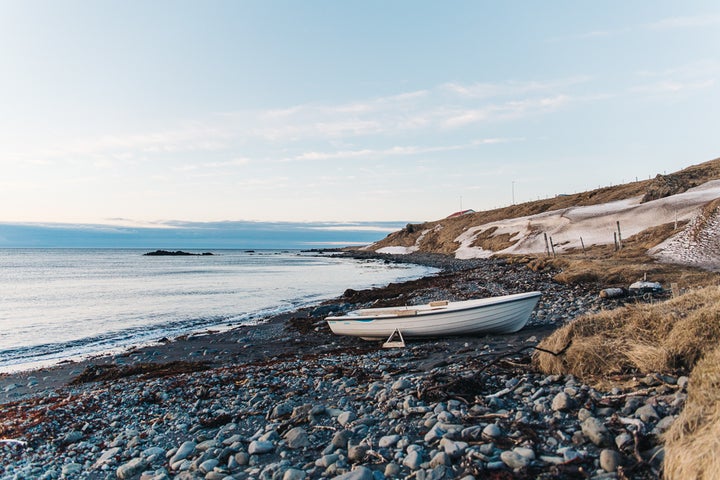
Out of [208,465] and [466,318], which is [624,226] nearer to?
[466,318]

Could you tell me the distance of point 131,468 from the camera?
6.66 m

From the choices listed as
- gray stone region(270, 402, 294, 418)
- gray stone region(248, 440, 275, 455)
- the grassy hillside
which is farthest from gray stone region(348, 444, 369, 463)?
the grassy hillside

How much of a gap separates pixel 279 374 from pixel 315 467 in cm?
578

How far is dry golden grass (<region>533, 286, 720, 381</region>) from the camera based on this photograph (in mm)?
7672

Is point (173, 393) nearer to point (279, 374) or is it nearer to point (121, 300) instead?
point (279, 374)

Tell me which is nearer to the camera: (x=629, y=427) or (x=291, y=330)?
(x=629, y=427)

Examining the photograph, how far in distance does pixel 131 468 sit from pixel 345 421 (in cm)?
318

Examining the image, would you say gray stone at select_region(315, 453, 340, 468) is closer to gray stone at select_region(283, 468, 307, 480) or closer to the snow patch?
gray stone at select_region(283, 468, 307, 480)

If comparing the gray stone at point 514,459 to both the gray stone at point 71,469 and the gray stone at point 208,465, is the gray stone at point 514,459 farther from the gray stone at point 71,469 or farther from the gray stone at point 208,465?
the gray stone at point 71,469

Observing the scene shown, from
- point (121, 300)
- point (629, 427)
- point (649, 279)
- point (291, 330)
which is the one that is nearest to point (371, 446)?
point (629, 427)

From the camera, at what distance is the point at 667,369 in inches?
293

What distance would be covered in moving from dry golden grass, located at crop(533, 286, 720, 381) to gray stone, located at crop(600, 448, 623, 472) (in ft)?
9.26

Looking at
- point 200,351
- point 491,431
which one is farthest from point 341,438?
point 200,351

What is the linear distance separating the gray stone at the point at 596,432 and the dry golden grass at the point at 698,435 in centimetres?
61
